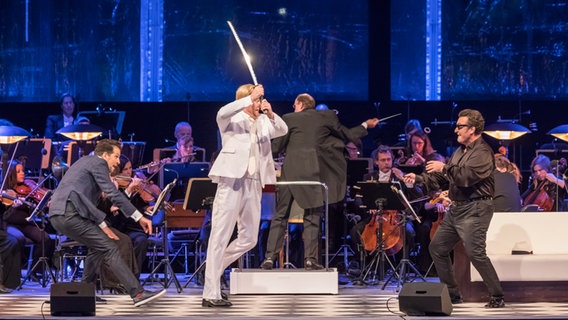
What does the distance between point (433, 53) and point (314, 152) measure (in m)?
7.48

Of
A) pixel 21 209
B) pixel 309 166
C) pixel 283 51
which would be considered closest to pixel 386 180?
pixel 309 166

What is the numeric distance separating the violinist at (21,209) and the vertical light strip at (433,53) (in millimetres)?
7802

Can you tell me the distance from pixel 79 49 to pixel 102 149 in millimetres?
8736

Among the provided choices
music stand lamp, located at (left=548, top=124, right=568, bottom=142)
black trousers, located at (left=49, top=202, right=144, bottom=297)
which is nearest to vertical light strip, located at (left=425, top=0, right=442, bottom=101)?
music stand lamp, located at (left=548, top=124, right=568, bottom=142)

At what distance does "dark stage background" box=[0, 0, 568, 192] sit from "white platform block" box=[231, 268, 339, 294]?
7687mm

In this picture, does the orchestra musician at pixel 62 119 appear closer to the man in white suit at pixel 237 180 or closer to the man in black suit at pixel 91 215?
the man in black suit at pixel 91 215

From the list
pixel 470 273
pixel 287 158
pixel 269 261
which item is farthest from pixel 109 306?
pixel 470 273

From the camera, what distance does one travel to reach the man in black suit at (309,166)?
34.2ft

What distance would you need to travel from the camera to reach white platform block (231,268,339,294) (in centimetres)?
1000

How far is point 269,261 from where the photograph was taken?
10.2 meters

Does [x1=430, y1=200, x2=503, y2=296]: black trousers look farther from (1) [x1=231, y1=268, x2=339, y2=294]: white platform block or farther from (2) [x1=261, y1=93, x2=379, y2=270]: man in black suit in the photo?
(2) [x1=261, y1=93, x2=379, y2=270]: man in black suit

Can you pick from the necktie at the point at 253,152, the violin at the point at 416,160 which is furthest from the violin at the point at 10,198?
the violin at the point at 416,160

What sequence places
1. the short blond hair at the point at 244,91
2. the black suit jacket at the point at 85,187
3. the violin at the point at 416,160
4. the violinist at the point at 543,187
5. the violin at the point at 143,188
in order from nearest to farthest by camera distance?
the short blond hair at the point at 244,91
the black suit jacket at the point at 85,187
the violin at the point at 143,188
the violinist at the point at 543,187
the violin at the point at 416,160

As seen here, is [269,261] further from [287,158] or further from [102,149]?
[102,149]
